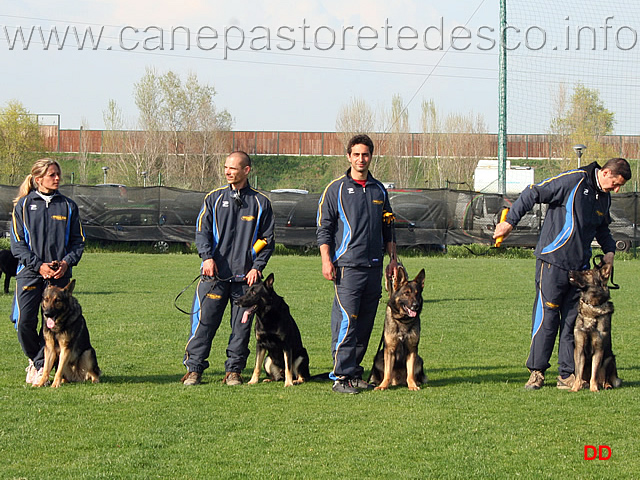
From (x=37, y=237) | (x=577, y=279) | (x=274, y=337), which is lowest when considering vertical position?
(x=274, y=337)

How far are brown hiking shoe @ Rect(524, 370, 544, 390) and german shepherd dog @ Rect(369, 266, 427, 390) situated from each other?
35.0 inches

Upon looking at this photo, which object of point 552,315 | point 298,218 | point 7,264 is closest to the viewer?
point 552,315

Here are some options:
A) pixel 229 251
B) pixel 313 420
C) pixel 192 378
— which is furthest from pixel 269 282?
pixel 313 420

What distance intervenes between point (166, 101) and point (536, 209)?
3628cm

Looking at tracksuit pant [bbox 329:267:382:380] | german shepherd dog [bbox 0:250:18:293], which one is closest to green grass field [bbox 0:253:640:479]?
tracksuit pant [bbox 329:267:382:380]

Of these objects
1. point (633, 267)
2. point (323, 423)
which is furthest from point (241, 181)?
point (633, 267)

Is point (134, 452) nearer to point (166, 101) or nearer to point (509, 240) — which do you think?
point (509, 240)

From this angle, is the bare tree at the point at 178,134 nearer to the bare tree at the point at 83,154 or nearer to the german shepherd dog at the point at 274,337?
the bare tree at the point at 83,154

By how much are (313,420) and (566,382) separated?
2429 millimetres

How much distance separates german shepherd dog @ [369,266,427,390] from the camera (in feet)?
20.3

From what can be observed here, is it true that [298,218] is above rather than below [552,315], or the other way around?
above

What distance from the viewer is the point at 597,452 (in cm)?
454

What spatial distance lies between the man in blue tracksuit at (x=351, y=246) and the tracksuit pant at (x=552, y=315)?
4.25 feet

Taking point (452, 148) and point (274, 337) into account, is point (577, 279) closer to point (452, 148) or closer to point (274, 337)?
point (274, 337)
